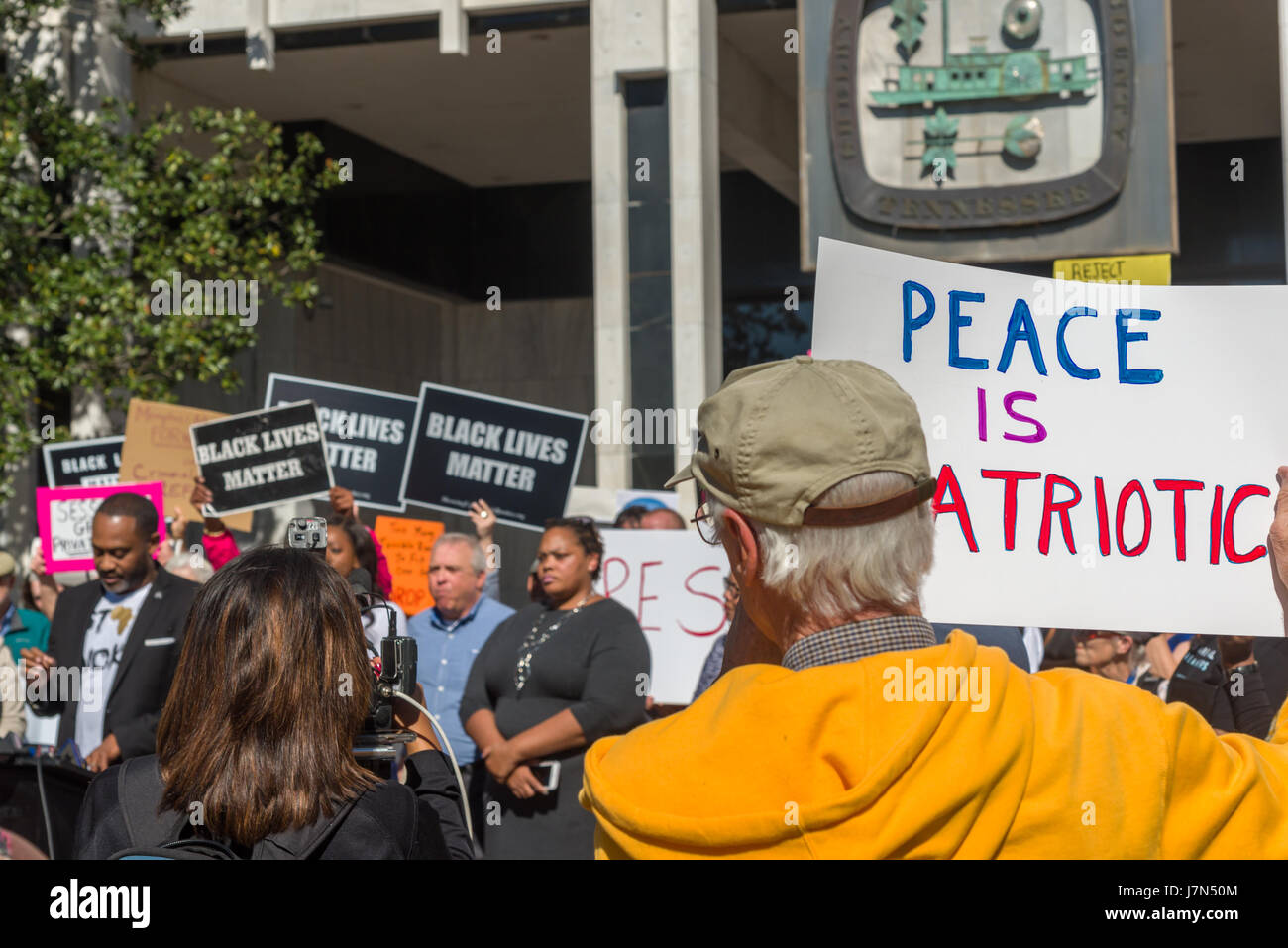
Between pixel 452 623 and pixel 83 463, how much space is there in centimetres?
380

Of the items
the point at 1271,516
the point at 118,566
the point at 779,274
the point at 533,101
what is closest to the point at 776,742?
the point at 1271,516

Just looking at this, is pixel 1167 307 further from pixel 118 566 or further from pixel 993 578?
pixel 118 566

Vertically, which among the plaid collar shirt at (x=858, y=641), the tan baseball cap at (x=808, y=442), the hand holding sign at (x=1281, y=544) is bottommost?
the plaid collar shirt at (x=858, y=641)

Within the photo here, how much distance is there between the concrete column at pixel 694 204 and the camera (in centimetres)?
1088

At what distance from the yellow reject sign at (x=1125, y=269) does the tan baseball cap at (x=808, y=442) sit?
8.88 feet

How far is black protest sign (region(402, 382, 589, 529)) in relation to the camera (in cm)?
721

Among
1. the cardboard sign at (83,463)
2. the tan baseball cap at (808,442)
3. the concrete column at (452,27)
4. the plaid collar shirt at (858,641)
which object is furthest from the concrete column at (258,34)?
the plaid collar shirt at (858,641)

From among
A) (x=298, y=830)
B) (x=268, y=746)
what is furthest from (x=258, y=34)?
(x=298, y=830)

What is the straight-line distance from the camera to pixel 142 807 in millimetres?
2027

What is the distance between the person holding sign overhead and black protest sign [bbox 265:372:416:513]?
245cm

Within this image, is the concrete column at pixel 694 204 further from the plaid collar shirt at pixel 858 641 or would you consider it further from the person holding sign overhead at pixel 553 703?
the plaid collar shirt at pixel 858 641

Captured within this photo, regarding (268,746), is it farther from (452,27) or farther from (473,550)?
(452,27)

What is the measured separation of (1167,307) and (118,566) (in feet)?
14.2

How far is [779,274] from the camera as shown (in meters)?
16.8
